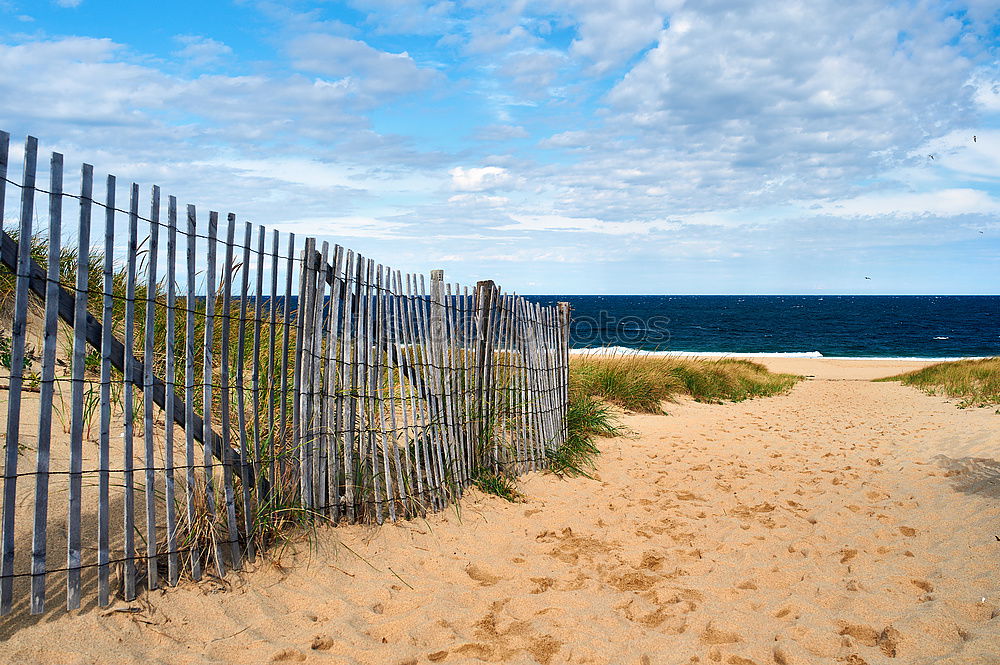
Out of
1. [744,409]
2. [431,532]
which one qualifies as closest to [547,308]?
[431,532]

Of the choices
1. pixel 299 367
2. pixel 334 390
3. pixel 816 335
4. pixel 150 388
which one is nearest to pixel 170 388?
pixel 150 388

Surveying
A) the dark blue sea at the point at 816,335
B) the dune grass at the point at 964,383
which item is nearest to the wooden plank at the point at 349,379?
the dune grass at the point at 964,383

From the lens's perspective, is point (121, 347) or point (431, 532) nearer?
point (121, 347)

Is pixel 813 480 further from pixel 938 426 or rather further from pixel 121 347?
pixel 121 347

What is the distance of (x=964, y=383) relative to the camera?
13484 mm

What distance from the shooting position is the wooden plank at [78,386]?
2836 mm

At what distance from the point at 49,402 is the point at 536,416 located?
4053 mm

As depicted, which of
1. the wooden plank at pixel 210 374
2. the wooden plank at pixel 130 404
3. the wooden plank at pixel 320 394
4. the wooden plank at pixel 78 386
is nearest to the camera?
the wooden plank at pixel 78 386

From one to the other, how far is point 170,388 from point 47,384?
53 cm

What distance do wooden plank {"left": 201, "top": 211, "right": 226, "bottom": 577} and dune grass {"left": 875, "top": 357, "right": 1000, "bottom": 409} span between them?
11574 mm

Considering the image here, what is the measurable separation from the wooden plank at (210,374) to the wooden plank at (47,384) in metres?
0.62

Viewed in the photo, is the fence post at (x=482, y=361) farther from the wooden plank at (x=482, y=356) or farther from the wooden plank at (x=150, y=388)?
the wooden plank at (x=150, y=388)

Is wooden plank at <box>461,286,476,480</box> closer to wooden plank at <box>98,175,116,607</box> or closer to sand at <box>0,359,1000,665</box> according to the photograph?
sand at <box>0,359,1000,665</box>

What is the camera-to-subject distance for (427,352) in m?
4.81
